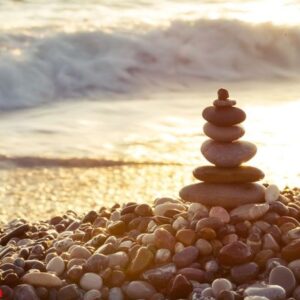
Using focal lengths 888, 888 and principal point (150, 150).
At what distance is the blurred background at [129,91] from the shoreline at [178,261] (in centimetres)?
234

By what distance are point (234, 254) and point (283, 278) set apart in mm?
251

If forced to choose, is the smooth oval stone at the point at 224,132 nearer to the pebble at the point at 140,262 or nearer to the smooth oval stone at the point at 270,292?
the pebble at the point at 140,262

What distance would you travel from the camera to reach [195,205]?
4422mm

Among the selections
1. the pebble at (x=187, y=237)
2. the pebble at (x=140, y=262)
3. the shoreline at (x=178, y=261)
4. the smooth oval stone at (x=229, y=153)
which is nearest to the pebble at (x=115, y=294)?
the shoreline at (x=178, y=261)

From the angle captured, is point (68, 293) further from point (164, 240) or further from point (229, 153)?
point (229, 153)

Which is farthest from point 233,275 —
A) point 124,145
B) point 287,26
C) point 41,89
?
point 287,26

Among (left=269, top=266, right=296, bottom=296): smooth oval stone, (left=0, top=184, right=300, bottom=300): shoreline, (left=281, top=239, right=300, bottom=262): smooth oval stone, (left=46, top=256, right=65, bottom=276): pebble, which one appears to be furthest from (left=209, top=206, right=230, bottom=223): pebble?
(left=46, top=256, right=65, bottom=276): pebble

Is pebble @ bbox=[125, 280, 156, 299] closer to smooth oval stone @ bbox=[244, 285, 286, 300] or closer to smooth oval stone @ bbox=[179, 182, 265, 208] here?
smooth oval stone @ bbox=[244, 285, 286, 300]

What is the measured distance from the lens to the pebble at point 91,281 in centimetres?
401

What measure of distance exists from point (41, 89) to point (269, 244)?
766 cm

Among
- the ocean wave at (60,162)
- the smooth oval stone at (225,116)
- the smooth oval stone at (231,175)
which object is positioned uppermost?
the ocean wave at (60,162)

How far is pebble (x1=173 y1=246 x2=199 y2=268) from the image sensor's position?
4.02m

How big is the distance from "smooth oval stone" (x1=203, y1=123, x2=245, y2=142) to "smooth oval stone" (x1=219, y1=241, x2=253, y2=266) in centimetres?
65

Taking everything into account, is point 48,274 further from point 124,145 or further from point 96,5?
point 96,5
